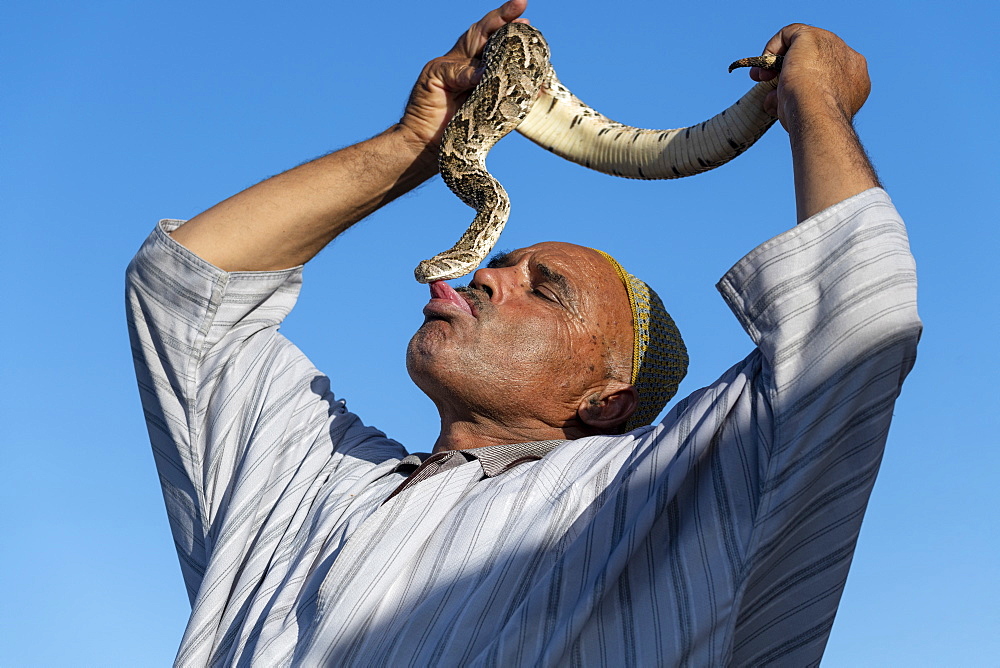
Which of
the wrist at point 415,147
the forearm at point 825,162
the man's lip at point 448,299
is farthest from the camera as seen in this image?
the wrist at point 415,147

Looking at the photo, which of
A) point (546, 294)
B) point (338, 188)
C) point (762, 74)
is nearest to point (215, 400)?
point (338, 188)

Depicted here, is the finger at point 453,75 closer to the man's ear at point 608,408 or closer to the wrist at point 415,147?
the wrist at point 415,147

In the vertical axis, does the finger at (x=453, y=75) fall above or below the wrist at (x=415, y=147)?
above

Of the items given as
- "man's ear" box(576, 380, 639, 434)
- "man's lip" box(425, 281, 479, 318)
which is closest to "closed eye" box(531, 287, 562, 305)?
"man's lip" box(425, 281, 479, 318)

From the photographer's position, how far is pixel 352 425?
4.23 metres

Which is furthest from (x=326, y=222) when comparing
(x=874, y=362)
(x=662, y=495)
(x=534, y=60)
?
(x=874, y=362)

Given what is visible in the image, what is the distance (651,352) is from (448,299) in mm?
916

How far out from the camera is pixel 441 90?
15.6ft

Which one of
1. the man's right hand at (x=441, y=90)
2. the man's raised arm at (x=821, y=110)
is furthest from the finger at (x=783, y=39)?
the man's right hand at (x=441, y=90)

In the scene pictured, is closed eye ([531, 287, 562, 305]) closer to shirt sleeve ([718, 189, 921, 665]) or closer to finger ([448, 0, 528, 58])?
finger ([448, 0, 528, 58])

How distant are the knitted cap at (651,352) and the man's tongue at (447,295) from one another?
77cm

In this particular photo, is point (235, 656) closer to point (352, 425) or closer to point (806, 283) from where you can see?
point (352, 425)

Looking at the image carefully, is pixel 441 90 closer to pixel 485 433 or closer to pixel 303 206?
pixel 303 206

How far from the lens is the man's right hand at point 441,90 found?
4727 mm
